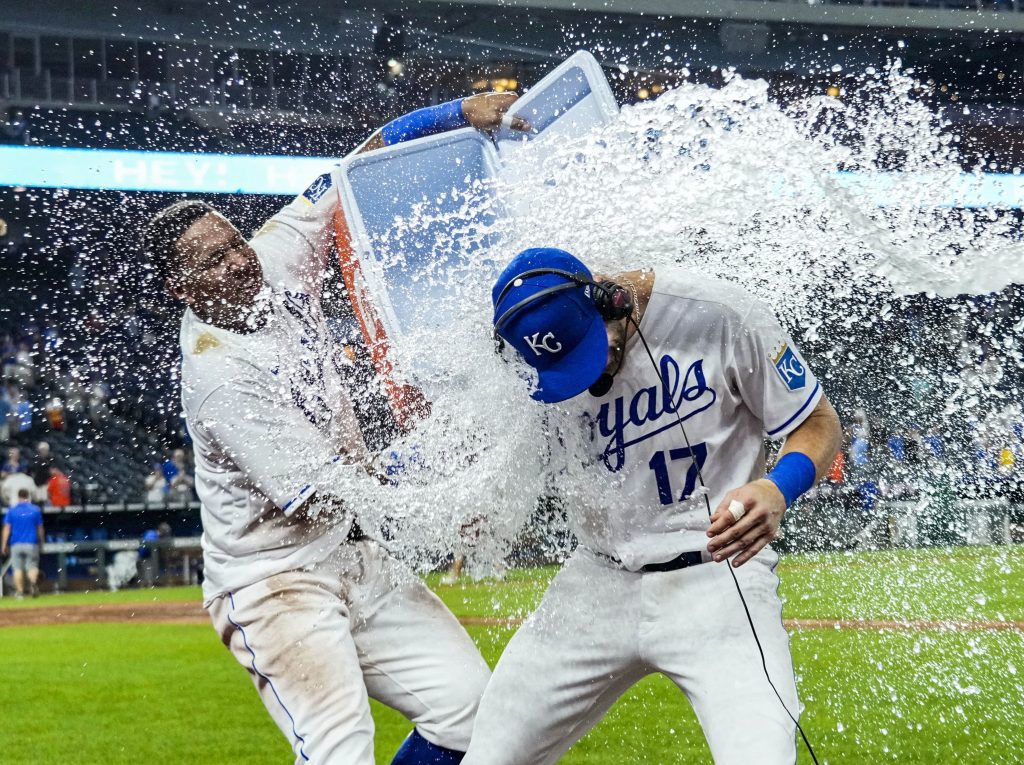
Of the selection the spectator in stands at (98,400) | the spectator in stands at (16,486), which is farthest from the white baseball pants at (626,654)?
the spectator in stands at (98,400)

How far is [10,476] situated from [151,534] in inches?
87.9

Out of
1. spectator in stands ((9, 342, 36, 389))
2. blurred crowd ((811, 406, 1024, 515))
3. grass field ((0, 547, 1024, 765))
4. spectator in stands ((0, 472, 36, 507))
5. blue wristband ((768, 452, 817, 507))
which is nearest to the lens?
blue wristband ((768, 452, 817, 507))

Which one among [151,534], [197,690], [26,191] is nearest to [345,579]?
[197,690]

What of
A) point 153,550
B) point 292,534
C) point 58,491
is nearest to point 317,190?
point 292,534

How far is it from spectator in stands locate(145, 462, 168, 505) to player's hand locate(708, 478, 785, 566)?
14360 millimetres

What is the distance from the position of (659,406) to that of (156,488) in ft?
47.4

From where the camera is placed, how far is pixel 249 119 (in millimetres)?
18266

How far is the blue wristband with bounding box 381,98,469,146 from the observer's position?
3896 millimetres

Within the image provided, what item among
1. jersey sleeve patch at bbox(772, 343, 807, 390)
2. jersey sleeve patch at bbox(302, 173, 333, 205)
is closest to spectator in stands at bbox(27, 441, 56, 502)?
jersey sleeve patch at bbox(302, 173, 333, 205)

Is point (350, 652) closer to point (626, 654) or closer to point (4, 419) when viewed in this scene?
point (626, 654)

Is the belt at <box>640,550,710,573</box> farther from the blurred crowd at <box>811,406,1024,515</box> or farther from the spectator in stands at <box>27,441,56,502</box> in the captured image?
the spectator in stands at <box>27,441,56,502</box>

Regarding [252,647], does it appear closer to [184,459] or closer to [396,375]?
[396,375]

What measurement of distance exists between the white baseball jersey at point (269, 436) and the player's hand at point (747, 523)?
1.29m

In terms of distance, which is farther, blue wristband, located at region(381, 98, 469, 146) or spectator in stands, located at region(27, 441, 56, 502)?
spectator in stands, located at region(27, 441, 56, 502)
